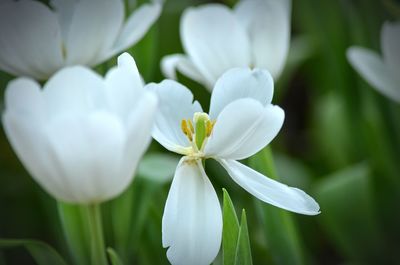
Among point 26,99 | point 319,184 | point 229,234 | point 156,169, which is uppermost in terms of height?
point 26,99

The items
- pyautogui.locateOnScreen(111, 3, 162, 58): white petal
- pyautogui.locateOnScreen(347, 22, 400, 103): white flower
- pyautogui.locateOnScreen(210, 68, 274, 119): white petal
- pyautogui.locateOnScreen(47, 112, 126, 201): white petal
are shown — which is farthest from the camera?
pyautogui.locateOnScreen(347, 22, 400, 103): white flower

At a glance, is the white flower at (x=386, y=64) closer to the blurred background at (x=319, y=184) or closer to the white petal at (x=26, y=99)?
the blurred background at (x=319, y=184)

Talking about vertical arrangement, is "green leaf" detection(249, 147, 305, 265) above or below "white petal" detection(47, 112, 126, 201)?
below

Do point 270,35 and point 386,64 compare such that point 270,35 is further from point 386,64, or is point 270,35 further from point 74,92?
point 74,92

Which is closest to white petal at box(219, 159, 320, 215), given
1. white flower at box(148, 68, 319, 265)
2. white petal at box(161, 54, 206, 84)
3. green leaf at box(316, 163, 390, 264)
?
white flower at box(148, 68, 319, 265)

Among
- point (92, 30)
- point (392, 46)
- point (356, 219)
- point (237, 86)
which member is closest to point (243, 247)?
point (237, 86)

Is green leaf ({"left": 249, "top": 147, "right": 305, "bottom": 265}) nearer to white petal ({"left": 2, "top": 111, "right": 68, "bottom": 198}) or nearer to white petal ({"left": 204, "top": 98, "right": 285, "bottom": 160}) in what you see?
white petal ({"left": 204, "top": 98, "right": 285, "bottom": 160})

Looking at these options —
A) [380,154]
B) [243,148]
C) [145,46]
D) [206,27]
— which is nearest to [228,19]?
[206,27]
